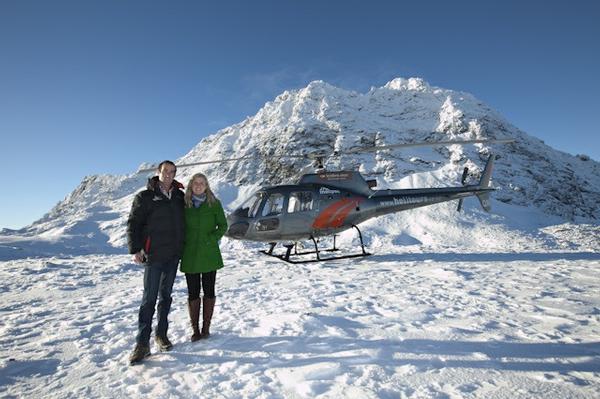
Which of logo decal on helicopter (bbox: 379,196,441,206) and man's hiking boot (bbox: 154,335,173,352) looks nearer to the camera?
man's hiking boot (bbox: 154,335,173,352)

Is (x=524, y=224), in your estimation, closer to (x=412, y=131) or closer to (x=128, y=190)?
(x=412, y=131)

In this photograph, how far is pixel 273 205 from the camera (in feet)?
28.8

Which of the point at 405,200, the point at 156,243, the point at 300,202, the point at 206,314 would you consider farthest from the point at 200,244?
the point at 405,200

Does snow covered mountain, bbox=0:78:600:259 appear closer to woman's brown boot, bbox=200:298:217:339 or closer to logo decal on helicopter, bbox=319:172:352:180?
logo decal on helicopter, bbox=319:172:352:180

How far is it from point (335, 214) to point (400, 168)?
112 feet

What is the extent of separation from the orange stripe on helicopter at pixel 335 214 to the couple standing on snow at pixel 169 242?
558cm

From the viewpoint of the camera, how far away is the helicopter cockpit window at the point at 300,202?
892 cm

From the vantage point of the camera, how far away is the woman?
3.62m

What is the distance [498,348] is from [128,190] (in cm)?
6915

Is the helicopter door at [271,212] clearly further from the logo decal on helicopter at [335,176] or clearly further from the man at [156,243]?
the man at [156,243]

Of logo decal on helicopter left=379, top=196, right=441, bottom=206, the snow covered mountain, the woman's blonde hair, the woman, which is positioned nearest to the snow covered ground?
the woman

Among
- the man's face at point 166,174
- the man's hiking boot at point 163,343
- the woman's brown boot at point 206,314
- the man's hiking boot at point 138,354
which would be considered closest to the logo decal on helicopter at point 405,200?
the woman's brown boot at point 206,314

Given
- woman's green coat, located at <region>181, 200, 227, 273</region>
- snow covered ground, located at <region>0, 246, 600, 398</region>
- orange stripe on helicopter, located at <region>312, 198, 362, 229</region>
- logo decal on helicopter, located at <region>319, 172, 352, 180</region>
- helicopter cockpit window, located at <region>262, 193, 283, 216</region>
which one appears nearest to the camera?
snow covered ground, located at <region>0, 246, 600, 398</region>

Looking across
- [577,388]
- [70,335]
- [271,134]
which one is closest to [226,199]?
[271,134]
